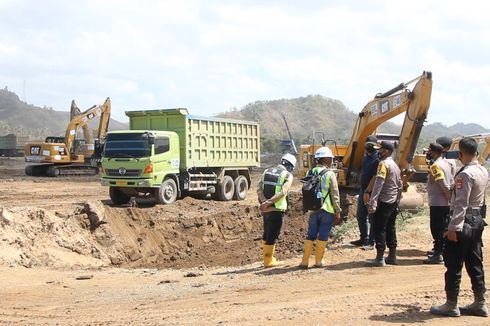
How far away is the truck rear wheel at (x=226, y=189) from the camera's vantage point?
67.4 feet

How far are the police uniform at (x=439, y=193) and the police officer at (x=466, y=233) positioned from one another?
7.18 ft

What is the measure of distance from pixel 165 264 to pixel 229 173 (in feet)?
29.2

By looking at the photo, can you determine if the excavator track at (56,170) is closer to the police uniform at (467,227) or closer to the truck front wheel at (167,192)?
the truck front wheel at (167,192)

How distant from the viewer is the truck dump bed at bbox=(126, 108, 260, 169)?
18688 mm

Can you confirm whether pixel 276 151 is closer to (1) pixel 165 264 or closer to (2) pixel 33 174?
(2) pixel 33 174

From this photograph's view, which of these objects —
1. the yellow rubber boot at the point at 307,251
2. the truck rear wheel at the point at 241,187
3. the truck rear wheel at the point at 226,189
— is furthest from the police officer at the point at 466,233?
the truck rear wheel at the point at 241,187

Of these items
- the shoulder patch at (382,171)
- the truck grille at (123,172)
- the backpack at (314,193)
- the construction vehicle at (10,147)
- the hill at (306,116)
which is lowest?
the backpack at (314,193)

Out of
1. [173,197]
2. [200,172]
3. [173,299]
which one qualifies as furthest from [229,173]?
[173,299]

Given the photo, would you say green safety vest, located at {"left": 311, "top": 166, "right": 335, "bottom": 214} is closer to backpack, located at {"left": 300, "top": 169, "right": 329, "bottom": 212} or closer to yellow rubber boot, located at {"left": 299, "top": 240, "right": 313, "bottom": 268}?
backpack, located at {"left": 300, "top": 169, "right": 329, "bottom": 212}

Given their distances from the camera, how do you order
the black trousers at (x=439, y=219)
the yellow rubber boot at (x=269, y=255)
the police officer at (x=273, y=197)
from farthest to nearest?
the yellow rubber boot at (x=269, y=255), the police officer at (x=273, y=197), the black trousers at (x=439, y=219)

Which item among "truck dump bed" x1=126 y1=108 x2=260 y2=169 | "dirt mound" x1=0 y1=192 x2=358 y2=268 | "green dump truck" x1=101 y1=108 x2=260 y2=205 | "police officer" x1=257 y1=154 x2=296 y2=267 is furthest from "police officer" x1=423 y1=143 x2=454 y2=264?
"truck dump bed" x1=126 y1=108 x2=260 y2=169

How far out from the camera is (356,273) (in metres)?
8.80

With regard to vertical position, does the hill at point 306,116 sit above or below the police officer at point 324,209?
above

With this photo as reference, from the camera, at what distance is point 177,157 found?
18344 mm
